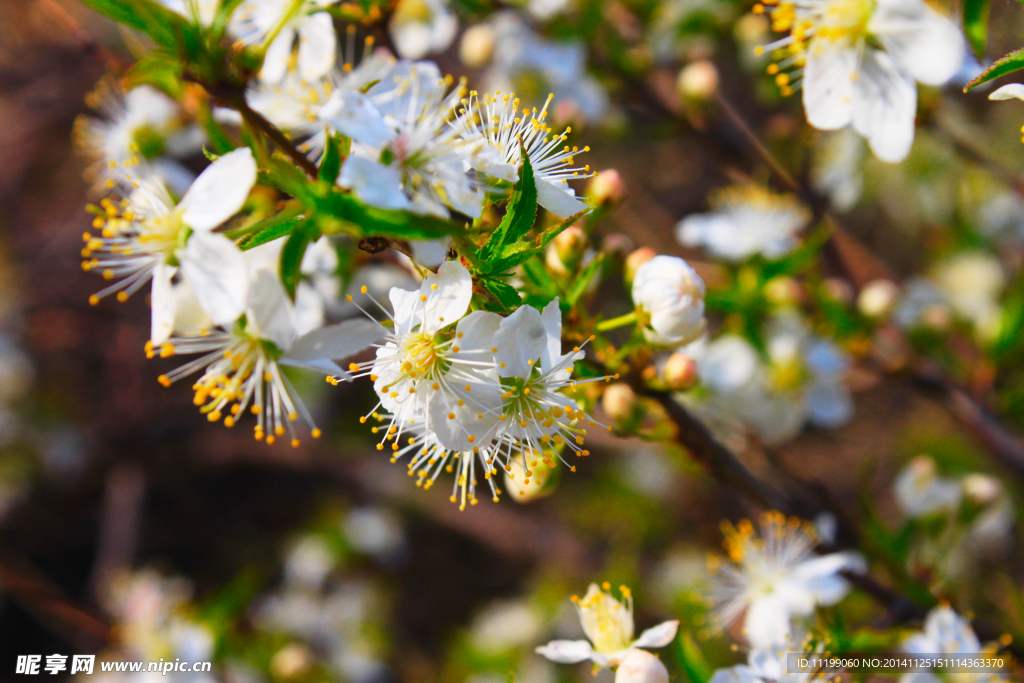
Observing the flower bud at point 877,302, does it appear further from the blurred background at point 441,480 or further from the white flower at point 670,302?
the white flower at point 670,302

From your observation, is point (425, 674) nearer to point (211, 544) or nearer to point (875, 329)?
point (211, 544)

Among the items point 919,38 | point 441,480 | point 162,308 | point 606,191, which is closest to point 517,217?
point 606,191

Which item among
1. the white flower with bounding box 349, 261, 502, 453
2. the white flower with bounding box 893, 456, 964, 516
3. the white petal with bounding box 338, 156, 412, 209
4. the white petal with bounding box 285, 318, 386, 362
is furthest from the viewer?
the white flower with bounding box 893, 456, 964, 516

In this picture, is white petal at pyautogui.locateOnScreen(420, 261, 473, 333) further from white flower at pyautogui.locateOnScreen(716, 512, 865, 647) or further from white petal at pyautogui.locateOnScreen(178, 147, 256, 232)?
white flower at pyautogui.locateOnScreen(716, 512, 865, 647)

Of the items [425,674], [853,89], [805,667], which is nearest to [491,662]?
[425,674]

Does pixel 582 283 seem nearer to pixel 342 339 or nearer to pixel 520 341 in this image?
pixel 520 341

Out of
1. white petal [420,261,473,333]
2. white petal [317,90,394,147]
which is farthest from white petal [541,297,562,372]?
white petal [317,90,394,147]
